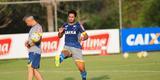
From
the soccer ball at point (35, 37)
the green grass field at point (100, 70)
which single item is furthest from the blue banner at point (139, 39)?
the soccer ball at point (35, 37)

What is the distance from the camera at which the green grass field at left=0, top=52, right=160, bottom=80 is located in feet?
62.0

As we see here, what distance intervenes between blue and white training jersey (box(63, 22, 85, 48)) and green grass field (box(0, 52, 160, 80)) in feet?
8.09

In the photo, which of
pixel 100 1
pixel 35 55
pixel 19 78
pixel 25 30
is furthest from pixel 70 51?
pixel 100 1

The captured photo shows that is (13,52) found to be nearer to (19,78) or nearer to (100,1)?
(19,78)

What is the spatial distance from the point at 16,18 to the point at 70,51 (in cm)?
2195

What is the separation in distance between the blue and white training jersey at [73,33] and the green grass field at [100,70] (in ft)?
8.09

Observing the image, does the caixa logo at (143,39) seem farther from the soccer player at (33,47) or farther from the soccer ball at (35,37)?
the soccer ball at (35,37)

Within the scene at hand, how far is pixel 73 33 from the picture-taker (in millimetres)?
16344

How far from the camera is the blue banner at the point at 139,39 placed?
30.6 m

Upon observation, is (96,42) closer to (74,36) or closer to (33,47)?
(74,36)

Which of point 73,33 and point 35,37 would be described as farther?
point 73,33

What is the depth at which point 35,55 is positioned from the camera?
15.2 metres

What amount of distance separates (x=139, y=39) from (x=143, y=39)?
0.82 ft

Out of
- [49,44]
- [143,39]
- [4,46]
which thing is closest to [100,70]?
[49,44]
